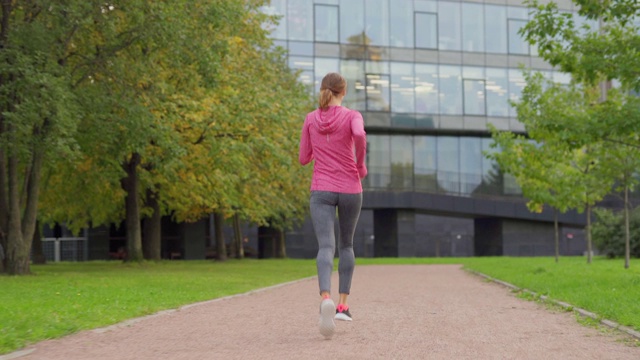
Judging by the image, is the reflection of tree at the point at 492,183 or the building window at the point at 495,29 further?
the reflection of tree at the point at 492,183

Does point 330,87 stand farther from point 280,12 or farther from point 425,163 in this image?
point 425,163

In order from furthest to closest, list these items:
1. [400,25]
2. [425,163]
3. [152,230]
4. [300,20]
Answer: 1. [425,163]
2. [400,25]
3. [300,20]
4. [152,230]

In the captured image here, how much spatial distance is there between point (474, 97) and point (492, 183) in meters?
5.23

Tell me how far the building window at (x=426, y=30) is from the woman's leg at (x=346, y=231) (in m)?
41.7

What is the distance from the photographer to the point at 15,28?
19.2 metres

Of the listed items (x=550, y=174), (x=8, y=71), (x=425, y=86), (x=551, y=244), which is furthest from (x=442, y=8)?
(x=8, y=71)

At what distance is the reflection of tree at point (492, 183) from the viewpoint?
50.3 m

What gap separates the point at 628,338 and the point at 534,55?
44389mm

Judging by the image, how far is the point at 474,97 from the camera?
49188 millimetres

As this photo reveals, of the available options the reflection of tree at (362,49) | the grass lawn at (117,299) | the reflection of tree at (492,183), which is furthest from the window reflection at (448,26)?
the grass lawn at (117,299)

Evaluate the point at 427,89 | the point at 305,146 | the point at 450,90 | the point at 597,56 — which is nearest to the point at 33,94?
the point at 597,56

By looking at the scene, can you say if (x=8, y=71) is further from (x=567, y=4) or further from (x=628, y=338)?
(x=567, y=4)

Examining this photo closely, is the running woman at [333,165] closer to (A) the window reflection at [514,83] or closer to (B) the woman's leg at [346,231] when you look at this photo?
(B) the woman's leg at [346,231]

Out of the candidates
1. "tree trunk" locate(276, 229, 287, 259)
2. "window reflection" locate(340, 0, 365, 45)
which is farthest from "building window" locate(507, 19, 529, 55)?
"tree trunk" locate(276, 229, 287, 259)
